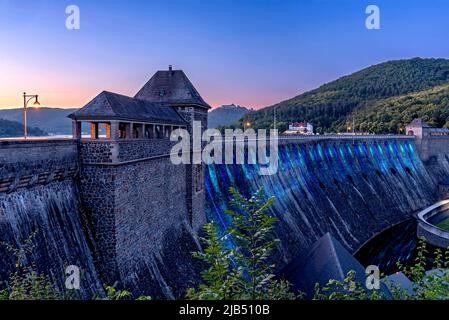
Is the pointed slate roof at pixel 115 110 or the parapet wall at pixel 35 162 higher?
the pointed slate roof at pixel 115 110

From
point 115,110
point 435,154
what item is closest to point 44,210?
Result: point 115,110

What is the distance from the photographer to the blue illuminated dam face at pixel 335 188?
32.7 meters

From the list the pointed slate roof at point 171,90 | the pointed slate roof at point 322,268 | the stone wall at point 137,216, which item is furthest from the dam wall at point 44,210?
the pointed slate roof at point 322,268

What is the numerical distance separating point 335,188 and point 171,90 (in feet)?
95.1

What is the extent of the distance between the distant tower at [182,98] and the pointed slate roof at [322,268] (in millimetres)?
8087

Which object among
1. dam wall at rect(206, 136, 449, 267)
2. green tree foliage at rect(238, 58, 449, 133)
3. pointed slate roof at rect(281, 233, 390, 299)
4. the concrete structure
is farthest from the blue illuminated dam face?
green tree foliage at rect(238, 58, 449, 133)

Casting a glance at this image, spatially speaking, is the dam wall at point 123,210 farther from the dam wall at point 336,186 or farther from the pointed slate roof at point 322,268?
the pointed slate roof at point 322,268

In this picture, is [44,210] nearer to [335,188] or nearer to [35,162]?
[35,162]

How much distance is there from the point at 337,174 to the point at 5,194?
43.3 meters

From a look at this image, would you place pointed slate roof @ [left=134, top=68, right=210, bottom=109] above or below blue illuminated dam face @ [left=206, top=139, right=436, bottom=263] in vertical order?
above

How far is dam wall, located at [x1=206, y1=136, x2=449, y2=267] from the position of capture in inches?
1297

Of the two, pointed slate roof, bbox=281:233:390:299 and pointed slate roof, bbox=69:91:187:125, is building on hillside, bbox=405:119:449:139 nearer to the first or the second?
pointed slate roof, bbox=281:233:390:299

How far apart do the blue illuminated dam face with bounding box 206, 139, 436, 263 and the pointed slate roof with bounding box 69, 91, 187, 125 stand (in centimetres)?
996

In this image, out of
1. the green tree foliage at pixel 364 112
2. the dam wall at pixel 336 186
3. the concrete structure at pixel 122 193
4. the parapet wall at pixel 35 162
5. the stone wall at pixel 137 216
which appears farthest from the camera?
the green tree foliage at pixel 364 112
